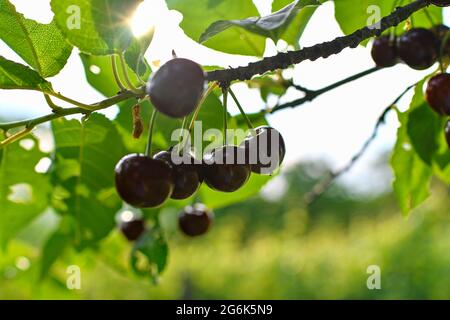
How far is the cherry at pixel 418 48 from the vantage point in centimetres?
118

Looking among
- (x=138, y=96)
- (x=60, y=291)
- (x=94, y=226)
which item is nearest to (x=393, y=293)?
(x=60, y=291)

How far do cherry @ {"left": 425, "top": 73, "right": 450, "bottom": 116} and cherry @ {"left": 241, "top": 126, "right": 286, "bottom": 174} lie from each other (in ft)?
1.15

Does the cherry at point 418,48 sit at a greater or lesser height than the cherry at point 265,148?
greater

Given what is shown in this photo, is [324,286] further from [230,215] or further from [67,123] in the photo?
[230,215]

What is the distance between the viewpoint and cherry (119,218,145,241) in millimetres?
2043

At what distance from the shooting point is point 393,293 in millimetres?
6105

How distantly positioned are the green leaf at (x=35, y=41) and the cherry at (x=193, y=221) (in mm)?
940

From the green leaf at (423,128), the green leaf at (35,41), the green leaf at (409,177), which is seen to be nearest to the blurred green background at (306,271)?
the green leaf at (409,177)

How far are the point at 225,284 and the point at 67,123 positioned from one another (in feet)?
21.9

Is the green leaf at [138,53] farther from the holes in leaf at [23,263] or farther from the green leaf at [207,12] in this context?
the holes in leaf at [23,263]

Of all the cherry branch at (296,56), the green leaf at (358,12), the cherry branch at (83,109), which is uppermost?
the green leaf at (358,12)

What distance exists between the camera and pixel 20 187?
157cm

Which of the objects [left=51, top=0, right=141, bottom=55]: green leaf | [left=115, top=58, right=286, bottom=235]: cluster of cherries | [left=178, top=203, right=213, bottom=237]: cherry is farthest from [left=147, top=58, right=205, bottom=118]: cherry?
[left=178, top=203, right=213, bottom=237]: cherry

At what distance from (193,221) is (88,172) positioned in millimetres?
539
